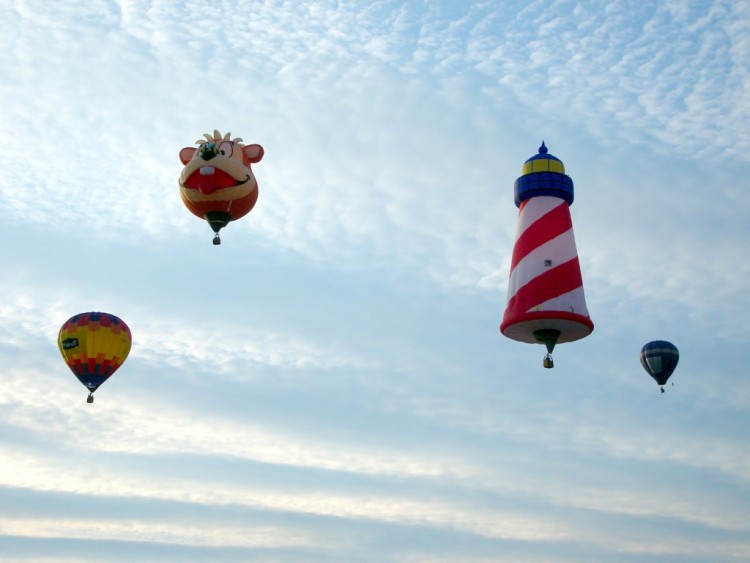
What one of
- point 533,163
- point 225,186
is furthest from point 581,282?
point 225,186

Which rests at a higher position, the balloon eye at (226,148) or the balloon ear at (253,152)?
the balloon ear at (253,152)

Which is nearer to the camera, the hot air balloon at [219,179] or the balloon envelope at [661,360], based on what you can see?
the hot air balloon at [219,179]

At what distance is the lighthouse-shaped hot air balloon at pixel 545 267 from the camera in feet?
105

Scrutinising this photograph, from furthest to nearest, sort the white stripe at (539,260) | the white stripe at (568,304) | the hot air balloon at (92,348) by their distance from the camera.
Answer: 1. the hot air balloon at (92,348)
2. the white stripe at (539,260)
3. the white stripe at (568,304)

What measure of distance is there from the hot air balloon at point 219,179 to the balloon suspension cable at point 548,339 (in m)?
12.0

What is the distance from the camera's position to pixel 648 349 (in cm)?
5462

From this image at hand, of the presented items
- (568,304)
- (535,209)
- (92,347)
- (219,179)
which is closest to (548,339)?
(568,304)

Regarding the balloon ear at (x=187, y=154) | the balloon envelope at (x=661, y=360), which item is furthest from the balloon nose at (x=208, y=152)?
the balloon envelope at (x=661, y=360)

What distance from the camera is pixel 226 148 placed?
39031mm

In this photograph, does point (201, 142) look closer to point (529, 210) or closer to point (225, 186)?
point (225, 186)

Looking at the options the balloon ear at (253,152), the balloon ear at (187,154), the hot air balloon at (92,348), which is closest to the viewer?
the balloon ear at (187,154)

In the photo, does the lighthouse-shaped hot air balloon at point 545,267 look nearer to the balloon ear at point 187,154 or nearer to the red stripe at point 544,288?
the red stripe at point 544,288

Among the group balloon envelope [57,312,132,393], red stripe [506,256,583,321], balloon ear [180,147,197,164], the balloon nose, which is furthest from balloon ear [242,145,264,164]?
balloon envelope [57,312,132,393]

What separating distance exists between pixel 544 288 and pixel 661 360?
23.7 m
